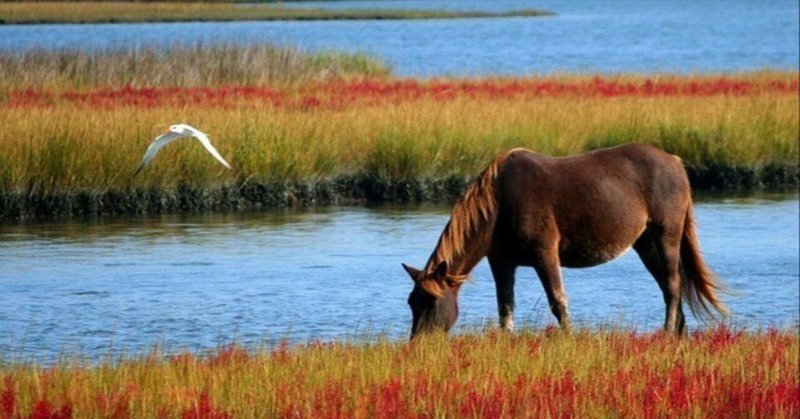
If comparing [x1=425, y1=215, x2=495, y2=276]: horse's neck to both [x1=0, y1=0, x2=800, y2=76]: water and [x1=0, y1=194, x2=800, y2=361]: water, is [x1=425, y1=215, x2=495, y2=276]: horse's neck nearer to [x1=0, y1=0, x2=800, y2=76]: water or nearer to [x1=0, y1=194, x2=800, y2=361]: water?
[x1=0, y1=194, x2=800, y2=361]: water

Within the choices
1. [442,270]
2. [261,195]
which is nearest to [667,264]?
[442,270]

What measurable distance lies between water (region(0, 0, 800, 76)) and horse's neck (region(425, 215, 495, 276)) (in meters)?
17.4

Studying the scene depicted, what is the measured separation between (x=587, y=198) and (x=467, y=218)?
0.93m

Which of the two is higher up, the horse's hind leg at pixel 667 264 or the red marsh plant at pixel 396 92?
the horse's hind leg at pixel 667 264

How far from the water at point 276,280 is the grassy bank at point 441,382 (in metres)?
1.87

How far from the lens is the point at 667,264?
10.2 m

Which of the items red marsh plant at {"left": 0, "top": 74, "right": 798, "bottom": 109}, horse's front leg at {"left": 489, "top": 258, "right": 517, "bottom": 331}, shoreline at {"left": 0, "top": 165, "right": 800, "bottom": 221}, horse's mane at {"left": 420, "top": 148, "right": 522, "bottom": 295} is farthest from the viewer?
red marsh plant at {"left": 0, "top": 74, "right": 798, "bottom": 109}

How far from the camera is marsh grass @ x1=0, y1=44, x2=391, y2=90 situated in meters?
23.5

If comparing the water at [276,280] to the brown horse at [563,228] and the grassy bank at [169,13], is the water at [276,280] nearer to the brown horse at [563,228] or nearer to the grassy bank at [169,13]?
the brown horse at [563,228]

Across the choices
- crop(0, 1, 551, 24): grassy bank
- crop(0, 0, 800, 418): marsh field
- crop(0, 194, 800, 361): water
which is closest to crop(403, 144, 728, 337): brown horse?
crop(0, 0, 800, 418): marsh field

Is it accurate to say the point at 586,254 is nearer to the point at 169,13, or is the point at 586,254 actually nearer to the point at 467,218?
the point at 467,218

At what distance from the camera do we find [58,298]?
42.0 ft

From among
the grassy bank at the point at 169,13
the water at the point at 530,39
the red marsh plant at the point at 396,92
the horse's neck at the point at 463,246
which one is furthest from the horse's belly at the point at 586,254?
the grassy bank at the point at 169,13

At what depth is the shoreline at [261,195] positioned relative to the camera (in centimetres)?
1745
